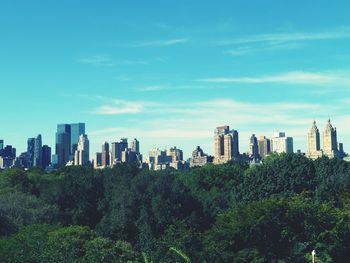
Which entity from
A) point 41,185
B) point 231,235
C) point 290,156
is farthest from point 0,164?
point 231,235

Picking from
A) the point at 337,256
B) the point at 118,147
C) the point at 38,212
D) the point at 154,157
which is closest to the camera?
the point at 337,256

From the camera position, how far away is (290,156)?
161 ft

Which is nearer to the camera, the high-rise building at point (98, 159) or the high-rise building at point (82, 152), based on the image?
the high-rise building at point (82, 152)

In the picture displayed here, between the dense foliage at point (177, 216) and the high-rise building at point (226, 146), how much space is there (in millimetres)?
97238

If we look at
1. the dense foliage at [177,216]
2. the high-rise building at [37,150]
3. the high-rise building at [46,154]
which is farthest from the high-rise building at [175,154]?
the dense foliage at [177,216]

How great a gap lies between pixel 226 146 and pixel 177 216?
121921mm

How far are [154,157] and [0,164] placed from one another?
60106mm

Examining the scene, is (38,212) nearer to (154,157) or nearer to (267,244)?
(267,244)

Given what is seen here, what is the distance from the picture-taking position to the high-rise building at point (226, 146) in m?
156

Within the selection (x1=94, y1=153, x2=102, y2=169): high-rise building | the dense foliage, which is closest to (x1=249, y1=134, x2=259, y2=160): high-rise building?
(x1=94, y1=153, x2=102, y2=169): high-rise building

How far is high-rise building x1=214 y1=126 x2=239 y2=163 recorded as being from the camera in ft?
511

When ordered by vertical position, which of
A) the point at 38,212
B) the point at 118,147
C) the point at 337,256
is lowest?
the point at 337,256

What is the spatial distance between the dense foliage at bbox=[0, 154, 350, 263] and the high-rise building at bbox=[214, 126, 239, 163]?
319 ft

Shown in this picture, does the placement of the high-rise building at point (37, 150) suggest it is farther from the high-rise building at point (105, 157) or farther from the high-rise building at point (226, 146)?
the high-rise building at point (226, 146)
